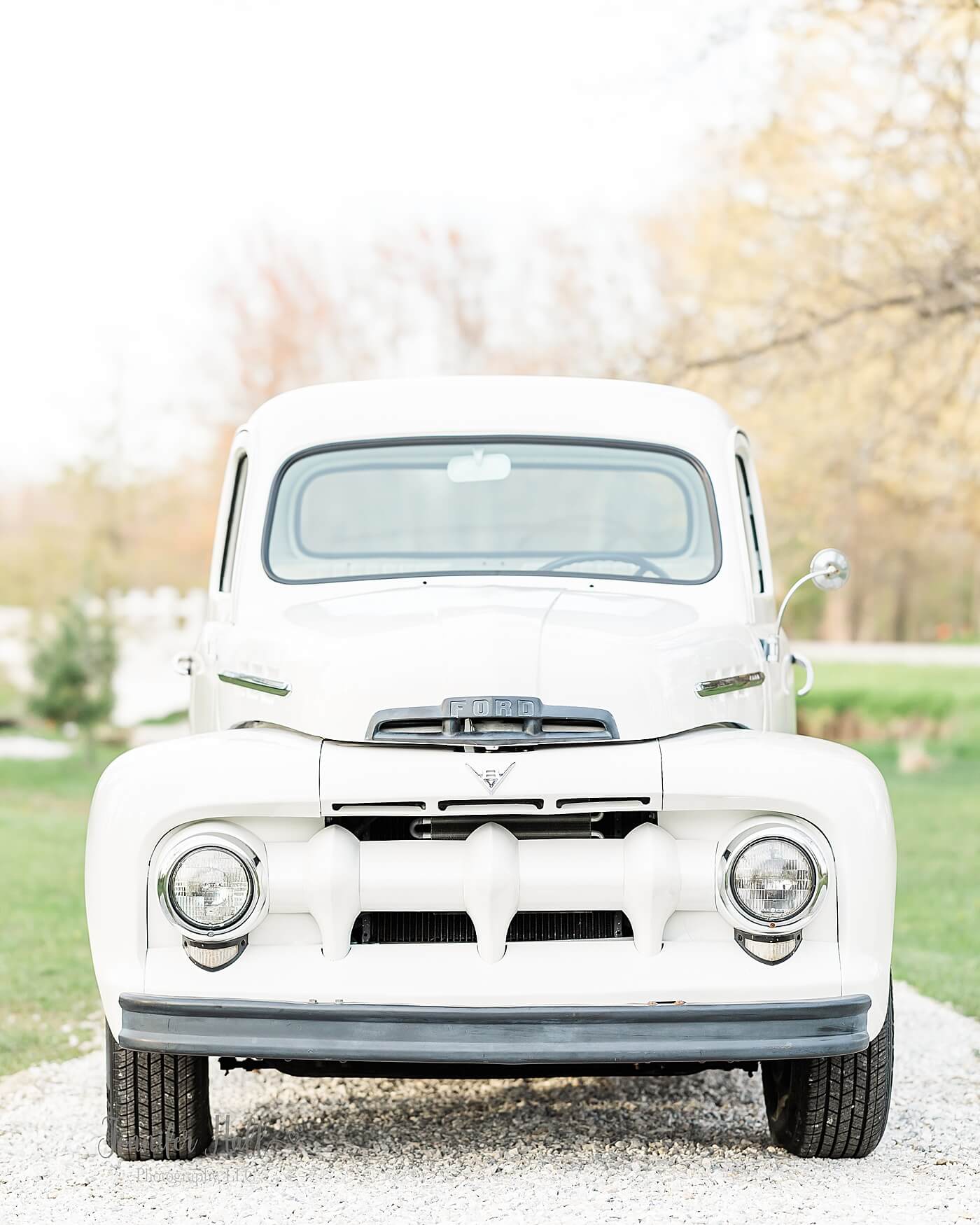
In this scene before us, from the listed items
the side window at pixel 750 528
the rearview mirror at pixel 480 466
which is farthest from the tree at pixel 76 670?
the side window at pixel 750 528

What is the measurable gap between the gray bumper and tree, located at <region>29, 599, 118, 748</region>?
1470cm

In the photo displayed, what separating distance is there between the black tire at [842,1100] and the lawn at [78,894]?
2387 millimetres

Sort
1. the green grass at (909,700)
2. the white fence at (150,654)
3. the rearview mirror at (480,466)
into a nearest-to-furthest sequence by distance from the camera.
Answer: the rearview mirror at (480,466) < the green grass at (909,700) < the white fence at (150,654)

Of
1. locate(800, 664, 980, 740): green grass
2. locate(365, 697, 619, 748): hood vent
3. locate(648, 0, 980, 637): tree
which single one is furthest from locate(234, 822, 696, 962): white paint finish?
locate(800, 664, 980, 740): green grass

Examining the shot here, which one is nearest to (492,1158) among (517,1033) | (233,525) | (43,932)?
(517,1033)

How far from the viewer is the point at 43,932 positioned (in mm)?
8297

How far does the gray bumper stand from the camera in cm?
348

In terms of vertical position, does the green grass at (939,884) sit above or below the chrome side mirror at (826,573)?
below

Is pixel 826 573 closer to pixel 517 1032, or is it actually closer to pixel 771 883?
pixel 771 883

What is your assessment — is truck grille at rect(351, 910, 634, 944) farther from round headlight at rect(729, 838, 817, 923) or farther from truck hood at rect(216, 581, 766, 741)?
truck hood at rect(216, 581, 766, 741)

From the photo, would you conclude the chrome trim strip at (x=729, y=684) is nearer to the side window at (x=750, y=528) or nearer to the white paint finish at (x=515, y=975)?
the side window at (x=750, y=528)

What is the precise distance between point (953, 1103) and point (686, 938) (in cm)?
169

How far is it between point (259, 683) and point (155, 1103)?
1.14 m

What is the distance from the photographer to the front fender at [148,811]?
3578mm
